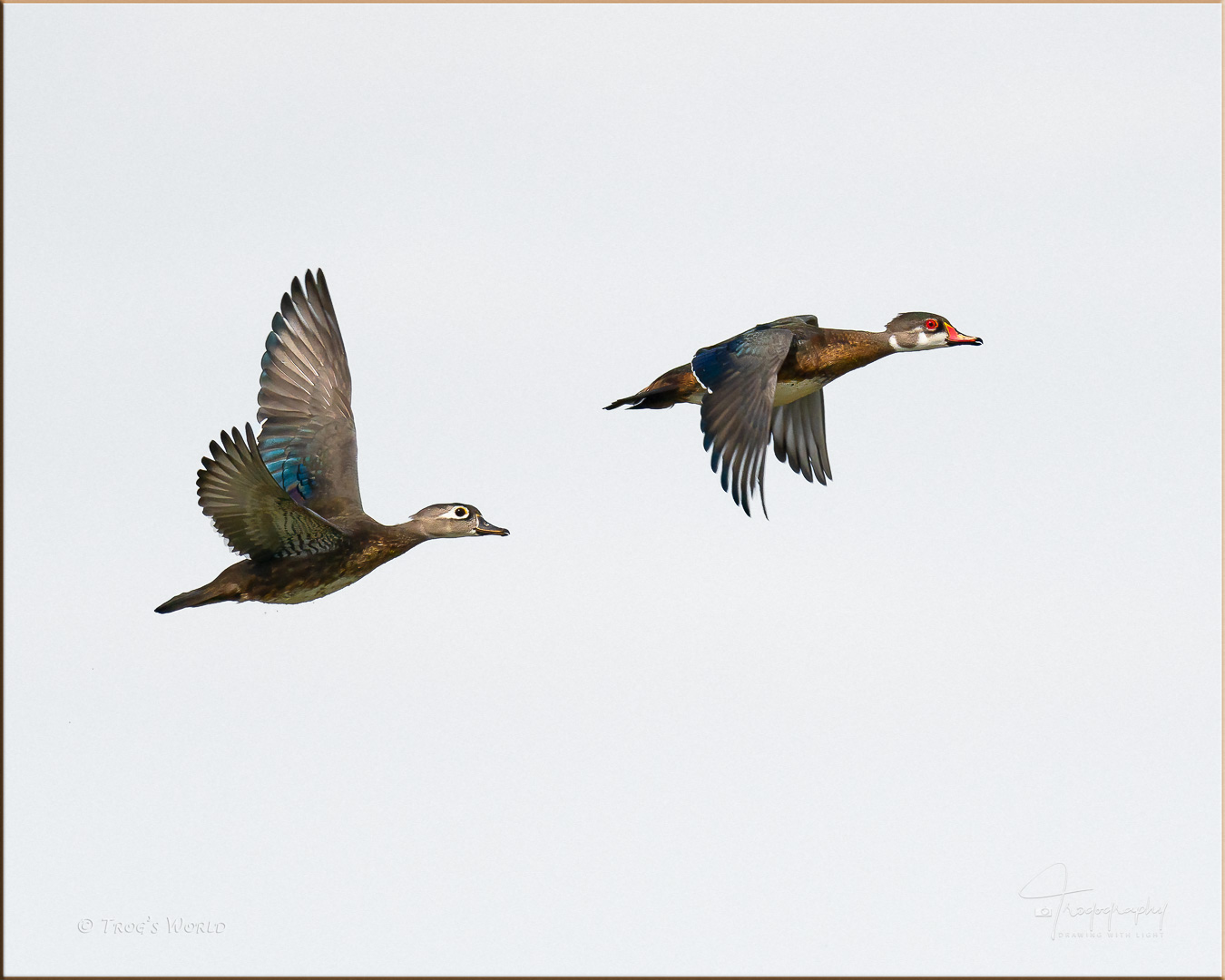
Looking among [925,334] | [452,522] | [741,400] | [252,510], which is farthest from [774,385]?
[252,510]

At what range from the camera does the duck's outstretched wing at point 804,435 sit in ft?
58.4

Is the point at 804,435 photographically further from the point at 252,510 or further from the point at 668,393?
the point at 252,510

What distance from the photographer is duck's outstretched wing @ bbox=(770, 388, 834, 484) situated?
1781cm

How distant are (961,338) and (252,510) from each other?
6699 millimetres

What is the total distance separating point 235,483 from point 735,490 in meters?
3.82

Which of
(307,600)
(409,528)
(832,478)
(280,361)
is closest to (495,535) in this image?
(409,528)

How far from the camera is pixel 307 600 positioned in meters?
14.3

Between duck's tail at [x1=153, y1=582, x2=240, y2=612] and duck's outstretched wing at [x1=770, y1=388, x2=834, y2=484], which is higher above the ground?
duck's outstretched wing at [x1=770, y1=388, x2=834, y2=484]

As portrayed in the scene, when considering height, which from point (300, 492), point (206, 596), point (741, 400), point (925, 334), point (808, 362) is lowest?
point (206, 596)

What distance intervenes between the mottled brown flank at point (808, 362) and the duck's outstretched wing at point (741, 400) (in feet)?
0.75

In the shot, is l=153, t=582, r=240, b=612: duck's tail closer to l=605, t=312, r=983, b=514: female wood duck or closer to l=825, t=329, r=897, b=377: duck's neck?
l=605, t=312, r=983, b=514: female wood duck

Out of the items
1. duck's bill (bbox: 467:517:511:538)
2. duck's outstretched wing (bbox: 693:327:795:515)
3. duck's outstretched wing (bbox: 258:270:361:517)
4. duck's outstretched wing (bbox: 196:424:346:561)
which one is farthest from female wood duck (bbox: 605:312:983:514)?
duck's outstretched wing (bbox: 196:424:346:561)

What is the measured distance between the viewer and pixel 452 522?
14945 mm

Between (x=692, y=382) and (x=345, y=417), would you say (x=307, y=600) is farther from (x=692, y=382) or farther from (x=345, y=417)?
(x=692, y=382)
